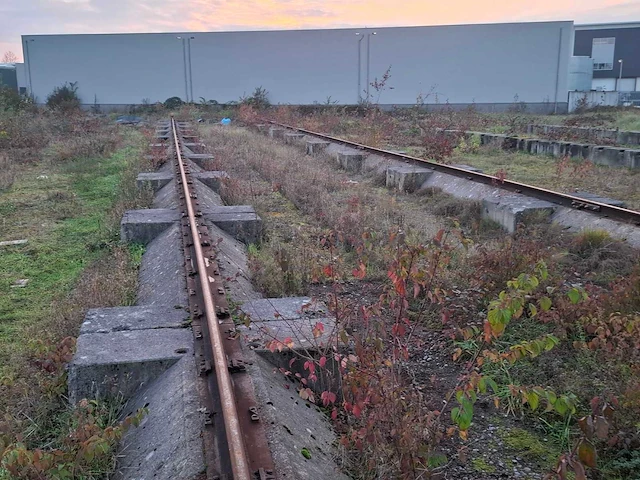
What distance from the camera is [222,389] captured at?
3133 millimetres

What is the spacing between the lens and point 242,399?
10.4 ft

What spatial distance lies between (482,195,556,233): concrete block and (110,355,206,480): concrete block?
5.26 m

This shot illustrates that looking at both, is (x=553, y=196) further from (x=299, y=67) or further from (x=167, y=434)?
(x=299, y=67)

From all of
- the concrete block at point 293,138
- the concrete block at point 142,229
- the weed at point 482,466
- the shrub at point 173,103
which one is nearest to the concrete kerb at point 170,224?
the concrete block at point 142,229

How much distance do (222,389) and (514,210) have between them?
18.3ft

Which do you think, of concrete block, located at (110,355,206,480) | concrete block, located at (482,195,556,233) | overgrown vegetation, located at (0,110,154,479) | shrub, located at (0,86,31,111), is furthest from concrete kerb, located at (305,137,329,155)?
shrub, located at (0,86,31,111)

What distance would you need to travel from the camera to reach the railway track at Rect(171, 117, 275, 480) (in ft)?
8.69

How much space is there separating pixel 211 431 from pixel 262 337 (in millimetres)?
1098

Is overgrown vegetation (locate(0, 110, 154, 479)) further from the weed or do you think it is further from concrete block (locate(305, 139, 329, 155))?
concrete block (locate(305, 139, 329, 155))

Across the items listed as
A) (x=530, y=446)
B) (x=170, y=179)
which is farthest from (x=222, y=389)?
(x=170, y=179)

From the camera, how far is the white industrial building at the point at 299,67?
4078cm

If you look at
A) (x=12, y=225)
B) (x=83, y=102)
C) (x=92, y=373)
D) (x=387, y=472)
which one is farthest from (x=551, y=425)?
(x=83, y=102)

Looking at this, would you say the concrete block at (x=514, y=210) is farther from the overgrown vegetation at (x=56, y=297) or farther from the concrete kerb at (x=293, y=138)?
the concrete kerb at (x=293, y=138)

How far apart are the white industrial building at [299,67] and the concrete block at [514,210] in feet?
111
